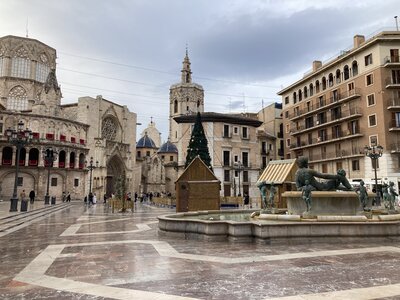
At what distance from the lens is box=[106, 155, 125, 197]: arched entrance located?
56.4m

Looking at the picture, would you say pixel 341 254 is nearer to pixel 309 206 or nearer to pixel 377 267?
pixel 377 267

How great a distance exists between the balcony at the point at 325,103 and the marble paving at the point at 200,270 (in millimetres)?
31502

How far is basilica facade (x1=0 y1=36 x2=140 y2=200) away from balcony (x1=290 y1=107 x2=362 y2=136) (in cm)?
2943

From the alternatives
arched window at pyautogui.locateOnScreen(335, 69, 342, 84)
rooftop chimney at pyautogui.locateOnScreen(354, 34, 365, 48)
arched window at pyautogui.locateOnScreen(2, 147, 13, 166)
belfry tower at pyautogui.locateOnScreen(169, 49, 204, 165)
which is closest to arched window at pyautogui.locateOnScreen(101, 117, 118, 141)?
arched window at pyautogui.locateOnScreen(2, 147, 13, 166)

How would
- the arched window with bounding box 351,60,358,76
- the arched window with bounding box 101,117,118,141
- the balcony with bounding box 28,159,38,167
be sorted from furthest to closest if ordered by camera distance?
the arched window with bounding box 101,117,118,141 → the balcony with bounding box 28,159,38,167 → the arched window with bounding box 351,60,358,76

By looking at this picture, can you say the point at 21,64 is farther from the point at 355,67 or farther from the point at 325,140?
the point at 355,67

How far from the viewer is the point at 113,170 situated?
5753cm

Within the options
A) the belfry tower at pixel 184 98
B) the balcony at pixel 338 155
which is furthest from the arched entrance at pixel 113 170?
the balcony at pixel 338 155

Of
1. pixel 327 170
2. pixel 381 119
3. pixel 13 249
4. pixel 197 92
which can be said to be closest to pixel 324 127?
pixel 327 170

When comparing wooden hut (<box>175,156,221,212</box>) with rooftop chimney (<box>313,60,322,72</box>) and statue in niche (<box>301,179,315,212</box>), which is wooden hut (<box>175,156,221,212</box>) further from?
rooftop chimney (<box>313,60,322,72</box>)

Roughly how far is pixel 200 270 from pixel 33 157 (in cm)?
4608

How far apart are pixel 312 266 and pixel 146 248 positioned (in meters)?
4.09

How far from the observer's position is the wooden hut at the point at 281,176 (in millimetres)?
20203

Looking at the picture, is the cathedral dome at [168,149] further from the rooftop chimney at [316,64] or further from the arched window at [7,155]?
the rooftop chimney at [316,64]
